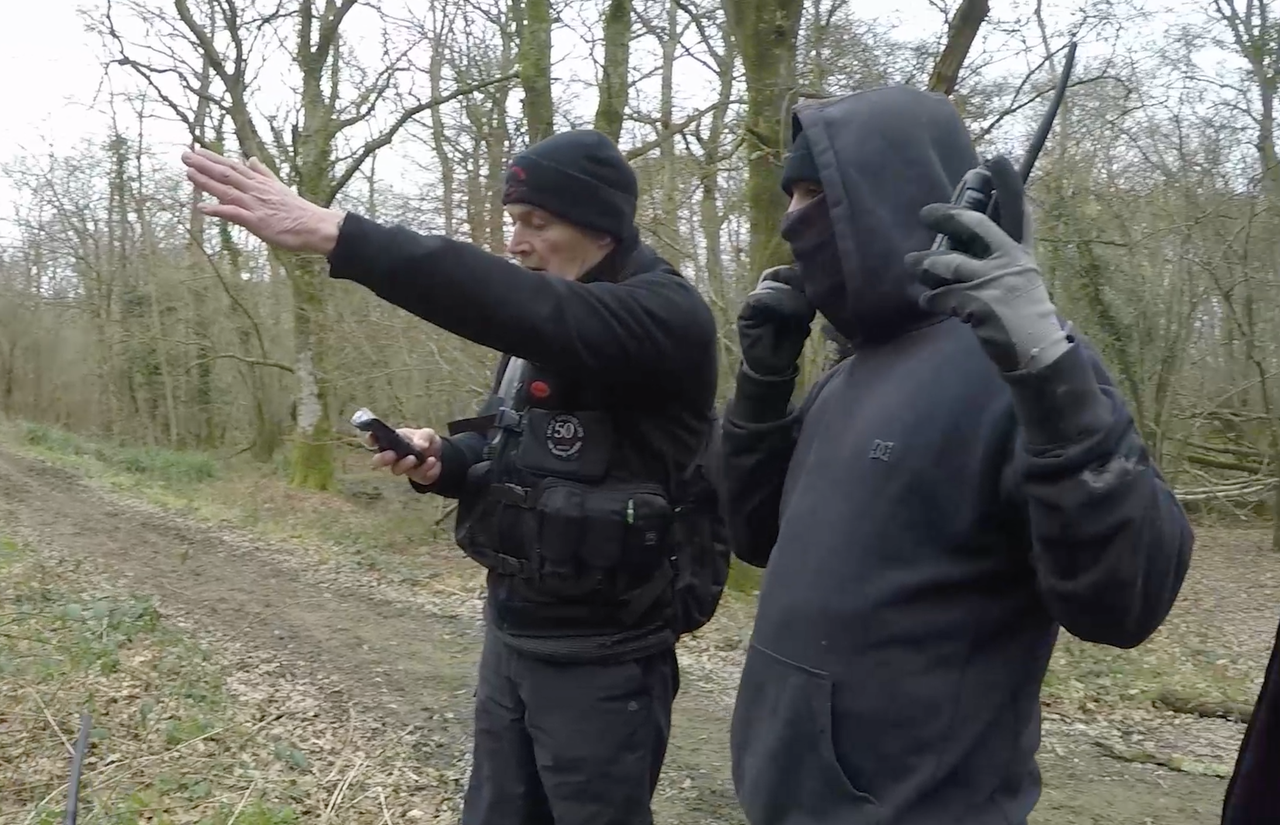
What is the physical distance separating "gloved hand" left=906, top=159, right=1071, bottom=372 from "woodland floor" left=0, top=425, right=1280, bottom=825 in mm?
3653

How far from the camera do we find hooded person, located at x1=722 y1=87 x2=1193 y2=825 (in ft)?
4.55

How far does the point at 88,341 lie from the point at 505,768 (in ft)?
87.5

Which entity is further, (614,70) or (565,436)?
(614,70)

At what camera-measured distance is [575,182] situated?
2.49 m

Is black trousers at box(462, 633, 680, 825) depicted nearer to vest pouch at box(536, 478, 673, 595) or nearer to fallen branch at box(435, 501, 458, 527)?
vest pouch at box(536, 478, 673, 595)

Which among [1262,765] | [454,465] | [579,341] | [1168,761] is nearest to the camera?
[1262,765]

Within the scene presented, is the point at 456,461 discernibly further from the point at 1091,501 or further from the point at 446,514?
the point at 446,514

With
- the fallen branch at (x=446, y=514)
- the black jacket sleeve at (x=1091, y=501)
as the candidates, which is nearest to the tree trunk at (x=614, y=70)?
the fallen branch at (x=446, y=514)

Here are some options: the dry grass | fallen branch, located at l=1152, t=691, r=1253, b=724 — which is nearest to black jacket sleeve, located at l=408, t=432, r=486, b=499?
the dry grass

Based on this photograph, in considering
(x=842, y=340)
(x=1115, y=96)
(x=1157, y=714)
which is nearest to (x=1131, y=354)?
(x=1115, y=96)

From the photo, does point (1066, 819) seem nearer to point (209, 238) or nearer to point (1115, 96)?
point (1115, 96)

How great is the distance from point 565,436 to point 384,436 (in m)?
0.48

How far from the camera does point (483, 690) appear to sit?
2643mm

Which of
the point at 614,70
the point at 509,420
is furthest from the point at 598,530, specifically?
the point at 614,70
